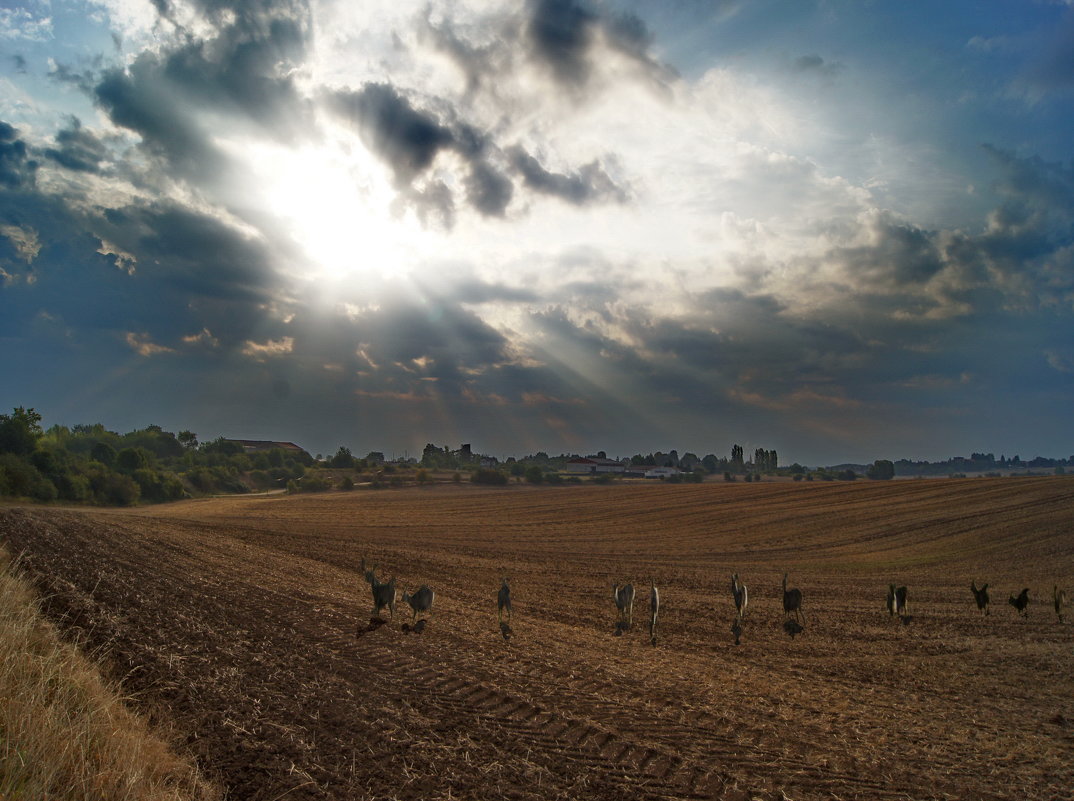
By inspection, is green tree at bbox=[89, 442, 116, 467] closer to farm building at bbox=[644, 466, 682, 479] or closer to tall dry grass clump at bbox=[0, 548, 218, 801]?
tall dry grass clump at bbox=[0, 548, 218, 801]

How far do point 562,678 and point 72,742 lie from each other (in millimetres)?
6176

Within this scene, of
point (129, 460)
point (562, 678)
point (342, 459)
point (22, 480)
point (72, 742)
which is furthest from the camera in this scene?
point (342, 459)

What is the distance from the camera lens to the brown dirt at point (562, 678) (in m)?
6.12

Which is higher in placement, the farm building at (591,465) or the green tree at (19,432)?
the green tree at (19,432)

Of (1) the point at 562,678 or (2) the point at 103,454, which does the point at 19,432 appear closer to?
(2) the point at 103,454

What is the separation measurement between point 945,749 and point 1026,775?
0.79m

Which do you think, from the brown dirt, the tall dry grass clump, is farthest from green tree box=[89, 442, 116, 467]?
Answer: the tall dry grass clump

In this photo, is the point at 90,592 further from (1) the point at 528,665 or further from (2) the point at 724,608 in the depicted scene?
(2) the point at 724,608

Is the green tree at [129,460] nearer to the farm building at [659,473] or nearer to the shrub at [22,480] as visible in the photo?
the shrub at [22,480]

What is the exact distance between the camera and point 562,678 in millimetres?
9156

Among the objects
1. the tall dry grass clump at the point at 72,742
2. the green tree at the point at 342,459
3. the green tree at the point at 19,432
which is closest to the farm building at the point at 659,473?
the green tree at the point at 342,459

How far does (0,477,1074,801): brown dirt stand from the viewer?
612 cm

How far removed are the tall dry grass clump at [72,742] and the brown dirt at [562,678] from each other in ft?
1.89

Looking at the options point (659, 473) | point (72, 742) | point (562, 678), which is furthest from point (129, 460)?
point (659, 473)
